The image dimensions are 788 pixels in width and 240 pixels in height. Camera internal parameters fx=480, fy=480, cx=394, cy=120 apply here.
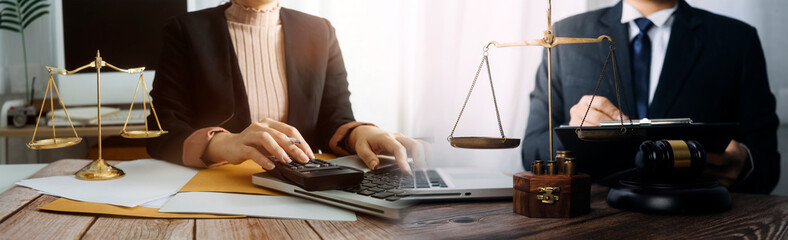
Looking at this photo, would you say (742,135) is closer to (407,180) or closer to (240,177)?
(407,180)

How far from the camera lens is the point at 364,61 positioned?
3.37 feet

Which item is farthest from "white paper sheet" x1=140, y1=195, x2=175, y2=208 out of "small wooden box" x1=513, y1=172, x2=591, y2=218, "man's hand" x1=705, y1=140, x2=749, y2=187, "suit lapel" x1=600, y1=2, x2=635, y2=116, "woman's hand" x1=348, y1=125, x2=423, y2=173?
"man's hand" x1=705, y1=140, x2=749, y2=187

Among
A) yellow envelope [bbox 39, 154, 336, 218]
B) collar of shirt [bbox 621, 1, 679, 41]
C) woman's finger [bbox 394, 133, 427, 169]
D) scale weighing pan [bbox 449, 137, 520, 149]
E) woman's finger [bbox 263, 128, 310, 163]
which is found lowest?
yellow envelope [bbox 39, 154, 336, 218]

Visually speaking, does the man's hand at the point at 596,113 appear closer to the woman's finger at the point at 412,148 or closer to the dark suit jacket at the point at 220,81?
the woman's finger at the point at 412,148

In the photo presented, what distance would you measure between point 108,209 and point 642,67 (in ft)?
3.12

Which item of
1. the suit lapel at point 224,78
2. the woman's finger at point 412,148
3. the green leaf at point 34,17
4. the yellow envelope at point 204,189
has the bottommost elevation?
the yellow envelope at point 204,189

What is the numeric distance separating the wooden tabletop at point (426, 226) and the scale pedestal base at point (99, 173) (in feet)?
0.34

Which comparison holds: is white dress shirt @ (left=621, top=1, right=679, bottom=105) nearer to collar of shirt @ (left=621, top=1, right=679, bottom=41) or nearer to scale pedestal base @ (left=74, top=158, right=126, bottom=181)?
collar of shirt @ (left=621, top=1, right=679, bottom=41)

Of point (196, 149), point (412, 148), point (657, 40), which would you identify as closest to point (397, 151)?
point (412, 148)

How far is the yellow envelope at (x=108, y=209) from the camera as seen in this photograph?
1.37 feet

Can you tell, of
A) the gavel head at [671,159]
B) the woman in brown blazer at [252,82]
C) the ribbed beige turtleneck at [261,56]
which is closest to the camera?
the gavel head at [671,159]

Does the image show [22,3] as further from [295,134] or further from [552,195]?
[552,195]

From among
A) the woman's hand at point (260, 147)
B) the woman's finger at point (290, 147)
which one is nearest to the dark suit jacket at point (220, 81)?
the woman's hand at point (260, 147)

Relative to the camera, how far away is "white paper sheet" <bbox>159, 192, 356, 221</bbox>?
42 cm
